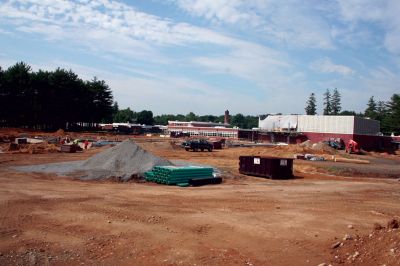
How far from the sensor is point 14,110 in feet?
267

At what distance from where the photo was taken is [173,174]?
951 inches

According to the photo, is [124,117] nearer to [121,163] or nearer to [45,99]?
[45,99]

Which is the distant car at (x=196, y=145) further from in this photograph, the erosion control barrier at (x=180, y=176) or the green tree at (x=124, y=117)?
the green tree at (x=124, y=117)

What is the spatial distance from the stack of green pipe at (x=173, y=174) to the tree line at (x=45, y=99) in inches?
2515

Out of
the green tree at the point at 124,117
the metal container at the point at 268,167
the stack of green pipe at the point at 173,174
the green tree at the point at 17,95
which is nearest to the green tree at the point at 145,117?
the green tree at the point at 124,117

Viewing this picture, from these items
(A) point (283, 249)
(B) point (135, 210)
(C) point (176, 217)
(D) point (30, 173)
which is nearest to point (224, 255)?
(A) point (283, 249)

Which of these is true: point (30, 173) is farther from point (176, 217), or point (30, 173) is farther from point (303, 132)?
point (303, 132)

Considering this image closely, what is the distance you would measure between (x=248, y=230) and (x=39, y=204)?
791 centimetres

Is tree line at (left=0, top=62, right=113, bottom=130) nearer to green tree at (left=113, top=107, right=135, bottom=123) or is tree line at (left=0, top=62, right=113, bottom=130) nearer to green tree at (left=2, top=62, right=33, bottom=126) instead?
green tree at (left=2, top=62, right=33, bottom=126)

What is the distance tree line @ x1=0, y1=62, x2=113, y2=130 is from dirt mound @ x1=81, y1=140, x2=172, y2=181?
5874cm

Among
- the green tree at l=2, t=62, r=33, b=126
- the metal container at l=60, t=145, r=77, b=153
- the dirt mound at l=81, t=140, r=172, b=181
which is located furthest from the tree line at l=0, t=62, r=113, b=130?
the dirt mound at l=81, t=140, r=172, b=181

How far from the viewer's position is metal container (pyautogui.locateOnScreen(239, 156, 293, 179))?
98.4ft

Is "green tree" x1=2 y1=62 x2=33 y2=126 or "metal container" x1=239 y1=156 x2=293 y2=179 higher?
"green tree" x1=2 y1=62 x2=33 y2=126

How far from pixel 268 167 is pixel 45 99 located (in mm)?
68131
